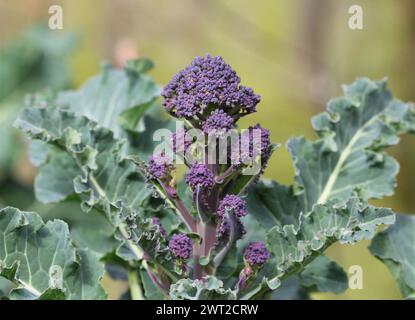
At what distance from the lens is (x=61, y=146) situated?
110cm

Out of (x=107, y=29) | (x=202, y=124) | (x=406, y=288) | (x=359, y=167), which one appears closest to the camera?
(x=202, y=124)

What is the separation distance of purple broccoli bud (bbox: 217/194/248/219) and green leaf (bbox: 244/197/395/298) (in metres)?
0.10

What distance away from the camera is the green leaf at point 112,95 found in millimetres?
1278

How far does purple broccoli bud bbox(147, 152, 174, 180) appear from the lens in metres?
0.95

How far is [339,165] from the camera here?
118cm

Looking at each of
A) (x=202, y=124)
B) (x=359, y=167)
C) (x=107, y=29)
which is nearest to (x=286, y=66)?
(x=107, y=29)

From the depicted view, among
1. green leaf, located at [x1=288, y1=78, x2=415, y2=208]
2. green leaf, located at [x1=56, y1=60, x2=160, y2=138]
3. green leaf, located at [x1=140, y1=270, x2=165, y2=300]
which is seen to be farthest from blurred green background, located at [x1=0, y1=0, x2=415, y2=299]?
green leaf, located at [x1=140, y1=270, x2=165, y2=300]

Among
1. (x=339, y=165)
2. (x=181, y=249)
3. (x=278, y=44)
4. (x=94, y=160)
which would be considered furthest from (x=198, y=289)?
(x=278, y=44)

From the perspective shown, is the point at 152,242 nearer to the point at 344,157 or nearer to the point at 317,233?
the point at 317,233

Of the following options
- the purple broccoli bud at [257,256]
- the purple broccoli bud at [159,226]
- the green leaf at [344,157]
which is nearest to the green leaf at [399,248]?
the green leaf at [344,157]

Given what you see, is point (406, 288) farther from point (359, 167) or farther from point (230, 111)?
point (230, 111)

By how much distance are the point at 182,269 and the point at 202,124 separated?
0.61 feet

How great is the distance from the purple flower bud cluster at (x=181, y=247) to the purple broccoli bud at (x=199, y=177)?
3.0 inches

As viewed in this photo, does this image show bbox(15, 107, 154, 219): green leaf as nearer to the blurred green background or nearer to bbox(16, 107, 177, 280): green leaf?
bbox(16, 107, 177, 280): green leaf
